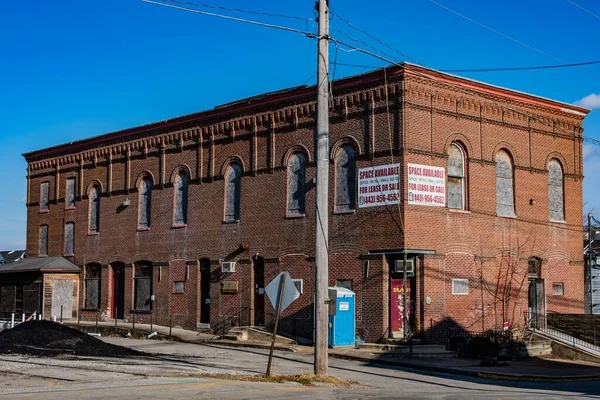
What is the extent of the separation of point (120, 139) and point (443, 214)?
59.6 feet

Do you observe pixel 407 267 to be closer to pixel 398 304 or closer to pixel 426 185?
Result: pixel 398 304

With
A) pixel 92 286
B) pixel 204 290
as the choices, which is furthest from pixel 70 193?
pixel 204 290

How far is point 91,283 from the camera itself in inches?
1634

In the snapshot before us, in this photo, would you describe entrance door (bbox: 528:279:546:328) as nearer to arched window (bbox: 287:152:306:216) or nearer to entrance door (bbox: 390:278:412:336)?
entrance door (bbox: 390:278:412:336)

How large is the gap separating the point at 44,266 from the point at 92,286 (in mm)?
2537

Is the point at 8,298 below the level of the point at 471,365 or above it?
above

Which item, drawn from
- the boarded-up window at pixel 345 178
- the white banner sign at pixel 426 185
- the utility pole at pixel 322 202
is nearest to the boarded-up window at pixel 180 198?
the boarded-up window at pixel 345 178

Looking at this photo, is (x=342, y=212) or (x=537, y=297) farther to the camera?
(x=537, y=297)

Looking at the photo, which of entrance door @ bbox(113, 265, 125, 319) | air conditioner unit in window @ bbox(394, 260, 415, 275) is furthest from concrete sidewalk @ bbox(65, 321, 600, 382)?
entrance door @ bbox(113, 265, 125, 319)

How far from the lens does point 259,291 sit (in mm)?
33406

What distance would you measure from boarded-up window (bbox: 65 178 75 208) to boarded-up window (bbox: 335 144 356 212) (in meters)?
18.6

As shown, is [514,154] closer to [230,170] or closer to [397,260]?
[397,260]

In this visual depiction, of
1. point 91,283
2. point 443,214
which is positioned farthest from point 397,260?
point 91,283

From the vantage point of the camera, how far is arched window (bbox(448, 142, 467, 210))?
99.0 ft
